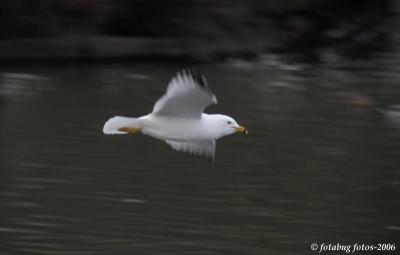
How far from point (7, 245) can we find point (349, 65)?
13.2 meters

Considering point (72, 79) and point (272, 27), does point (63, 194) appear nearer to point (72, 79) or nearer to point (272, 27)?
point (72, 79)

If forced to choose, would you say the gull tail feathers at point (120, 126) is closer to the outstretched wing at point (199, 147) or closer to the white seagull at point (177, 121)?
the white seagull at point (177, 121)

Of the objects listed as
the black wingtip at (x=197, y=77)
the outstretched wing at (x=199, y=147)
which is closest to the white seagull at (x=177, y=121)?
the black wingtip at (x=197, y=77)

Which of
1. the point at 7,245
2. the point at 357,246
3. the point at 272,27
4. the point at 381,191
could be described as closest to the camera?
the point at 7,245

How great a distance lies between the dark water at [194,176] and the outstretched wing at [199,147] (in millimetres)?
658

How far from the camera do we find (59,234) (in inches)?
309

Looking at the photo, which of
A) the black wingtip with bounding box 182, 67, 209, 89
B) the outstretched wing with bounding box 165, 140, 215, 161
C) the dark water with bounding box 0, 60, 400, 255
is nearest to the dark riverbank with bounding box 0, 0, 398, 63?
Result: the dark water with bounding box 0, 60, 400, 255

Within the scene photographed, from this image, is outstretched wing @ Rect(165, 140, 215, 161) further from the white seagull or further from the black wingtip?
the black wingtip

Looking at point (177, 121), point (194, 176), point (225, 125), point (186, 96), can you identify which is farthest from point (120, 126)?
point (194, 176)

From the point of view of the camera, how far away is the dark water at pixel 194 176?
8016mm

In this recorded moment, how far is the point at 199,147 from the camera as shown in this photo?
7.73 m

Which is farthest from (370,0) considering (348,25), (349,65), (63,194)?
(63,194)

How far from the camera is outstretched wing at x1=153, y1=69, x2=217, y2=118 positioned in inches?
267

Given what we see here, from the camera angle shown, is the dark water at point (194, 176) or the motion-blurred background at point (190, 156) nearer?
the dark water at point (194, 176)
